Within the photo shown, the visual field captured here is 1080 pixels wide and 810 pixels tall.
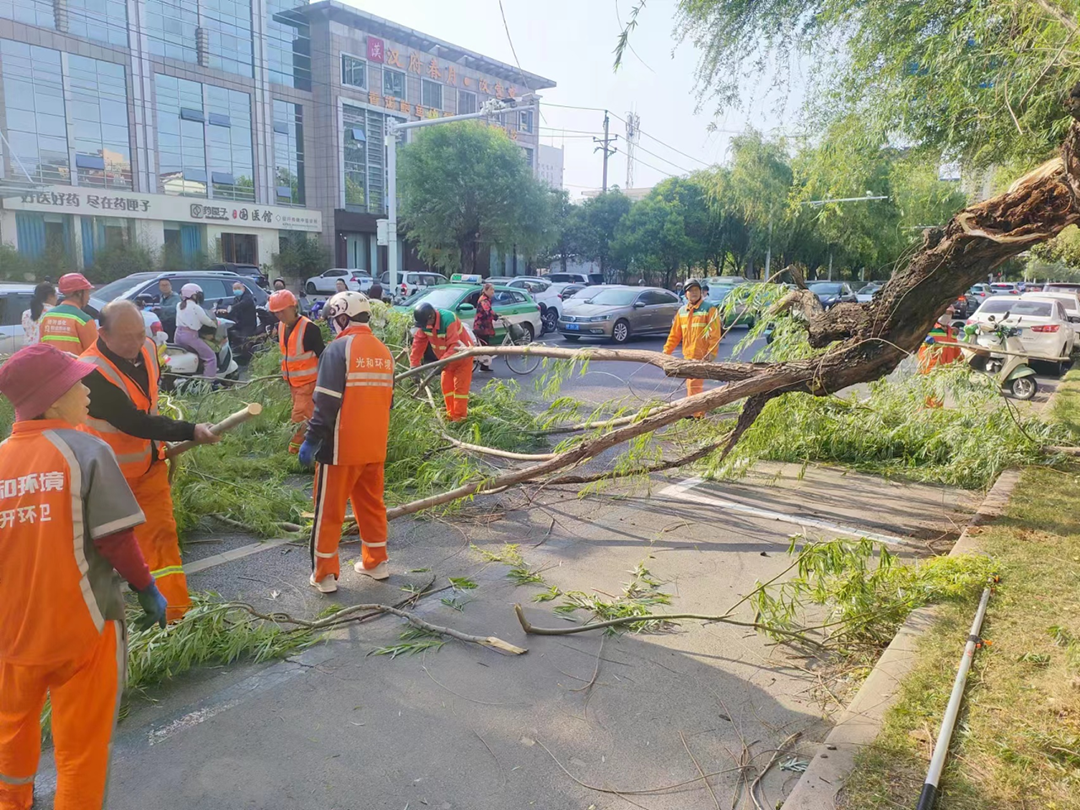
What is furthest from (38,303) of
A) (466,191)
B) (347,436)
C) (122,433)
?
(466,191)

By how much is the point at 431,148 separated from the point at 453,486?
32038 millimetres

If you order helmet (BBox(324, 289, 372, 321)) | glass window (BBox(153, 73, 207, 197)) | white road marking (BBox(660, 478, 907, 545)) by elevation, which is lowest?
white road marking (BBox(660, 478, 907, 545))

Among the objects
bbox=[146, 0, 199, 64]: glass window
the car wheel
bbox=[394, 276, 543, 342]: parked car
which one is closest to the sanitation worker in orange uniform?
bbox=[394, 276, 543, 342]: parked car

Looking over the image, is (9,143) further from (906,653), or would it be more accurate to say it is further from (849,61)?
(906,653)

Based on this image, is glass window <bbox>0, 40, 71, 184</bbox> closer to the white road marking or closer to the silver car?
the silver car

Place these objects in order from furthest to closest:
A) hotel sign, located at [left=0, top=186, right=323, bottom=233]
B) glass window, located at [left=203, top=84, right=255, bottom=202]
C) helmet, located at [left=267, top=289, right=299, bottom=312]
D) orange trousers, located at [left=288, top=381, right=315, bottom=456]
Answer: glass window, located at [left=203, top=84, right=255, bottom=202] → hotel sign, located at [left=0, top=186, right=323, bottom=233] → orange trousers, located at [left=288, top=381, right=315, bottom=456] → helmet, located at [left=267, top=289, right=299, bottom=312]

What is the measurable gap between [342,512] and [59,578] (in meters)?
2.37

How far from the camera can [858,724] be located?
335cm

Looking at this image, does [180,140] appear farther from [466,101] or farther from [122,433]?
[122,433]

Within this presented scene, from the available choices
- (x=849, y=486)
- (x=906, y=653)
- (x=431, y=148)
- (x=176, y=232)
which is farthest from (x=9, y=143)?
(x=906, y=653)

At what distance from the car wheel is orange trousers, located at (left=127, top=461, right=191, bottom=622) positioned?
2064 cm

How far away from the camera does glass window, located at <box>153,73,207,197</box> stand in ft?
112

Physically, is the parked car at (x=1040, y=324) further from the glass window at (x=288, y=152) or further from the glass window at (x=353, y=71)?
the glass window at (x=353, y=71)

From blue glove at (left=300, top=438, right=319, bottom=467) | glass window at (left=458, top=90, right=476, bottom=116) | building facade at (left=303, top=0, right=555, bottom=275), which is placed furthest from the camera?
glass window at (left=458, top=90, right=476, bottom=116)
